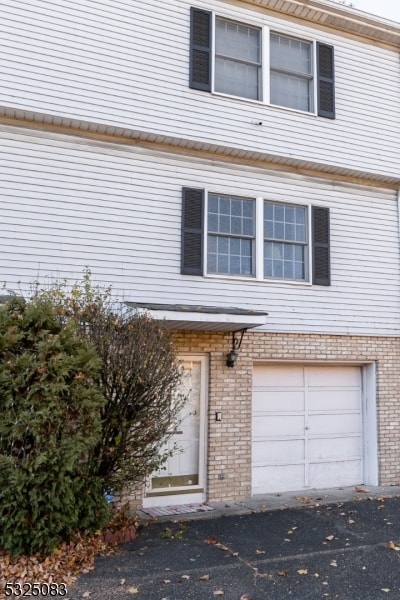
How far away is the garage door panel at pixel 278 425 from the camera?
9898 millimetres

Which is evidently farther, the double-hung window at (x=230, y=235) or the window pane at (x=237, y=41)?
the window pane at (x=237, y=41)

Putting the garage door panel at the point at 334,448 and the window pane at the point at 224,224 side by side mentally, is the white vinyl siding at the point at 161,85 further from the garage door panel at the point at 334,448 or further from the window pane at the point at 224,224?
the garage door panel at the point at 334,448

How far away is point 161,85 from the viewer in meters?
9.24

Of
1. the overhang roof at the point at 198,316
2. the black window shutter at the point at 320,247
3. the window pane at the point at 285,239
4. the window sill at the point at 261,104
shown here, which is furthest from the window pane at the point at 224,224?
the window sill at the point at 261,104

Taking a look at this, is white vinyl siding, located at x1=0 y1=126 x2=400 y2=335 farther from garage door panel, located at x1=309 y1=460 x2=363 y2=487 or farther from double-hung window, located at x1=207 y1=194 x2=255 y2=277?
garage door panel, located at x1=309 y1=460 x2=363 y2=487

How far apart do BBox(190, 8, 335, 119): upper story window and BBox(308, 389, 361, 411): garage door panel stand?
511 cm

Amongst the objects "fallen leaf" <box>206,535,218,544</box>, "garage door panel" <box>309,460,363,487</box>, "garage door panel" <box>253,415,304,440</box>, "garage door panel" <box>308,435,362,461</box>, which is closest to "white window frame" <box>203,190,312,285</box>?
"garage door panel" <box>253,415,304,440</box>

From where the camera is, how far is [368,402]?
1091 cm

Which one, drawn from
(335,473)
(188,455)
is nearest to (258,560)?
(188,455)

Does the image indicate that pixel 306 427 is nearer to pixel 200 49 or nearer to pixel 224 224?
pixel 224 224

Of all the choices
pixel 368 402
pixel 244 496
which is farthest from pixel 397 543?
pixel 368 402

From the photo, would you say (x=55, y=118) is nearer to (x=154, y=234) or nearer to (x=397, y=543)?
(x=154, y=234)

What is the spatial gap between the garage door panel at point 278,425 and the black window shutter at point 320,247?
246 cm

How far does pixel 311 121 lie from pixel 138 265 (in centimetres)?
430
